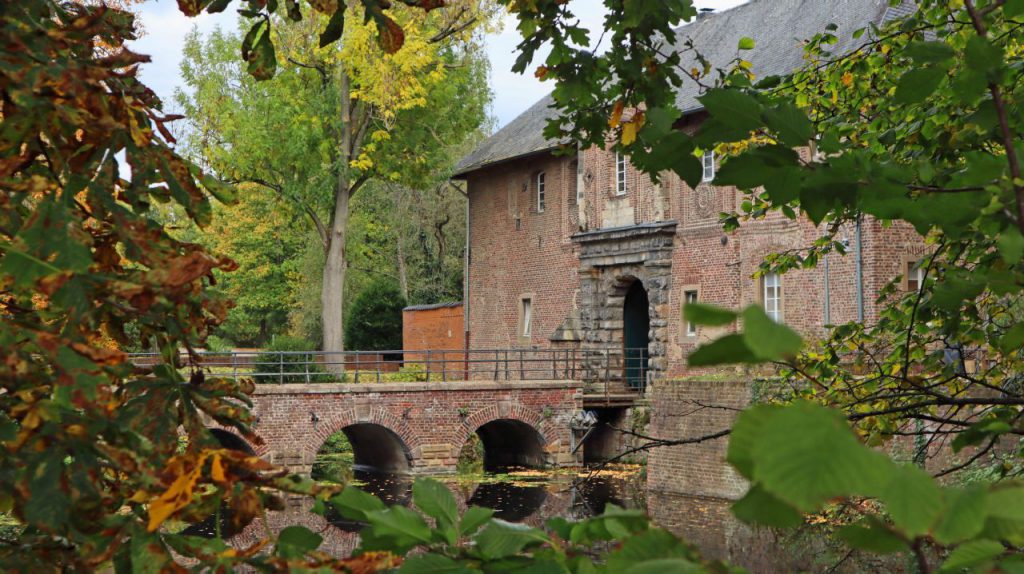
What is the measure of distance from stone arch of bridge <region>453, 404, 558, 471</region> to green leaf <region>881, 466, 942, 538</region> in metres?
23.1

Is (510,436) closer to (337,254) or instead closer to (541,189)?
(337,254)

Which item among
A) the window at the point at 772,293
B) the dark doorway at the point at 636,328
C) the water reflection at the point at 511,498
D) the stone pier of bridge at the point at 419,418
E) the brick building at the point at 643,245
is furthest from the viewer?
the dark doorway at the point at 636,328

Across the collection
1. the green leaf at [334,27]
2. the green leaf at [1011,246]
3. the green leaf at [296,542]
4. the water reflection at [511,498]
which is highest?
the green leaf at [334,27]

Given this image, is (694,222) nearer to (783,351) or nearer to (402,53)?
(402,53)

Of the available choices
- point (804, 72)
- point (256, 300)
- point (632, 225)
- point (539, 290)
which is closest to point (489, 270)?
point (539, 290)

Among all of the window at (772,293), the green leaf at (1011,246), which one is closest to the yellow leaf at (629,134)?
the green leaf at (1011,246)

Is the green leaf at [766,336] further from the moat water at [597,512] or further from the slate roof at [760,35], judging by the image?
the slate roof at [760,35]

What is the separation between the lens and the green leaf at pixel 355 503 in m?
1.52


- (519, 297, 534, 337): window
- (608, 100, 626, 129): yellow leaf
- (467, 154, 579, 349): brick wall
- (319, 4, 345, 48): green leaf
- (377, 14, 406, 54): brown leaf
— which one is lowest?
(377, 14, 406, 54): brown leaf

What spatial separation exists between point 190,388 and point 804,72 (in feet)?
17.4

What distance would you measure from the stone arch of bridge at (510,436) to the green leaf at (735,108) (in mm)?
22247

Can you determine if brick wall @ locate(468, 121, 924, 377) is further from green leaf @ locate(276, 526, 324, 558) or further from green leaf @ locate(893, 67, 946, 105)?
green leaf @ locate(276, 526, 324, 558)

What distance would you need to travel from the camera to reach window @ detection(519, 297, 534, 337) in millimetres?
27922

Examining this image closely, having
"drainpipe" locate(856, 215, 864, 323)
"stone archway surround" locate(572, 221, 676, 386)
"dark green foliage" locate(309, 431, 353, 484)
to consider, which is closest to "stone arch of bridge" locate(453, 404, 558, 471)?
"stone archway surround" locate(572, 221, 676, 386)
